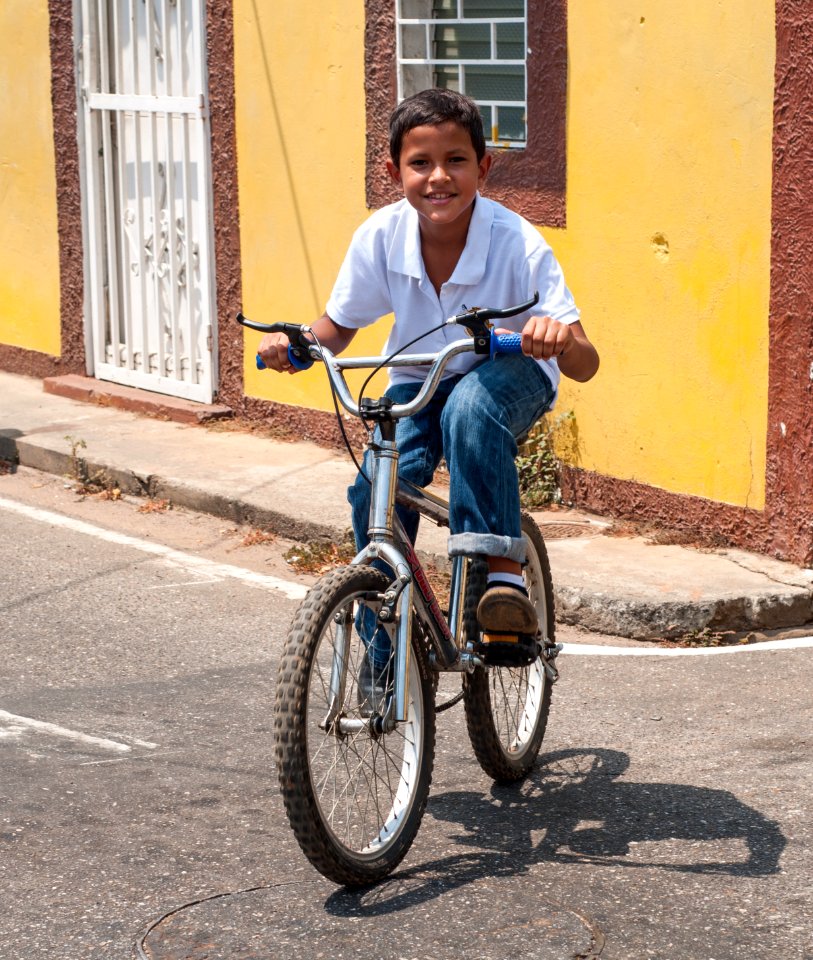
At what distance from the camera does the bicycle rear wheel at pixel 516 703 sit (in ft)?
15.1

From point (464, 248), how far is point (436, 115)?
0.36 m

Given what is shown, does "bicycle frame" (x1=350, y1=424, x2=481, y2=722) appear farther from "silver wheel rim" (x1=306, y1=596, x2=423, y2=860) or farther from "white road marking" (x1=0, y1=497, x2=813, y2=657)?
"white road marking" (x1=0, y1=497, x2=813, y2=657)

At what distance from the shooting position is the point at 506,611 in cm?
421

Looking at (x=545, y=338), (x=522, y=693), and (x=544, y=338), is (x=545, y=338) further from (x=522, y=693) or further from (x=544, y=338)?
(x=522, y=693)

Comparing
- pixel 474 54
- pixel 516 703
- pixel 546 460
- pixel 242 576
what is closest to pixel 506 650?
pixel 516 703

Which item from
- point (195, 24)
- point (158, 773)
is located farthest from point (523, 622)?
point (195, 24)

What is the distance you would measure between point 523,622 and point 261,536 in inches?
152

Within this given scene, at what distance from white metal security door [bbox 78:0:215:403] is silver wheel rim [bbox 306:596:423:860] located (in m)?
6.10

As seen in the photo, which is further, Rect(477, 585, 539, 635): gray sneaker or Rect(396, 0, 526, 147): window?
Rect(396, 0, 526, 147): window

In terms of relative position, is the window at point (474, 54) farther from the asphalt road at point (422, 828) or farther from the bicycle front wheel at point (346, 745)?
the bicycle front wheel at point (346, 745)

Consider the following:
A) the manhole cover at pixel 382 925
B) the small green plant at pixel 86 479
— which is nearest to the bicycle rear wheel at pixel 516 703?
the manhole cover at pixel 382 925

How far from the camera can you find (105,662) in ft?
20.1

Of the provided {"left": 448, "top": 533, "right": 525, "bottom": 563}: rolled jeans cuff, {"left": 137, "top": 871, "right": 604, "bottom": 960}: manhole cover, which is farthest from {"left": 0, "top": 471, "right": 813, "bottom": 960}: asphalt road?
{"left": 448, "top": 533, "right": 525, "bottom": 563}: rolled jeans cuff

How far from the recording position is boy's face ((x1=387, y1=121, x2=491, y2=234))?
14.3ft
